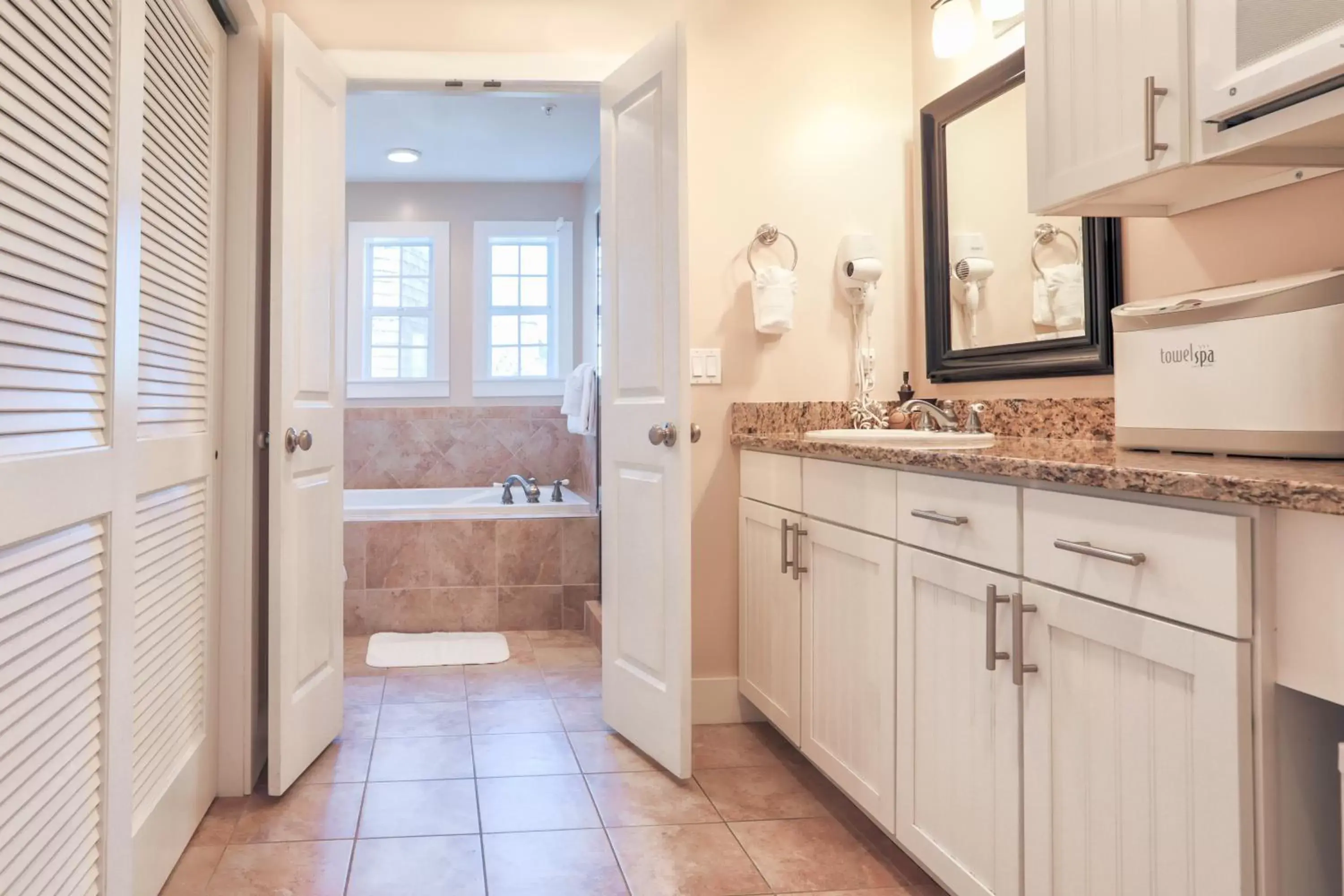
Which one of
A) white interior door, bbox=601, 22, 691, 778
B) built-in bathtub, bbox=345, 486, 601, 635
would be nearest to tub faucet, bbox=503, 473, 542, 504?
built-in bathtub, bbox=345, 486, 601, 635

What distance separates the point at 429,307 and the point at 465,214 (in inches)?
24.0

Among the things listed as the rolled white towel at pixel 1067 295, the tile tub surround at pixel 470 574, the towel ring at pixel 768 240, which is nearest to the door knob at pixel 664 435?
the towel ring at pixel 768 240

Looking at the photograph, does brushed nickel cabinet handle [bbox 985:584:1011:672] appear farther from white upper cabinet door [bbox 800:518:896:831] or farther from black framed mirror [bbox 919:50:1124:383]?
black framed mirror [bbox 919:50:1124:383]

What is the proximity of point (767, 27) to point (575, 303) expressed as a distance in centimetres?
315

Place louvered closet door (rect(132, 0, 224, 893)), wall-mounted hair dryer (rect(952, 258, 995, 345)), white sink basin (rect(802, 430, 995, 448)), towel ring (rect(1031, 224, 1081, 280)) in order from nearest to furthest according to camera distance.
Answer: louvered closet door (rect(132, 0, 224, 893))
white sink basin (rect(802, 430, 995, 448))
towel ring (rect(1031, 224, 1081, 280))
wall-mounted hair dryer (rect(952, 258, 995, 345))

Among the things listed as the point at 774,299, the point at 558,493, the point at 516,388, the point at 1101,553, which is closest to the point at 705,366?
the point at 774,299

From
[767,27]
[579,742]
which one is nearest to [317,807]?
[579,742]

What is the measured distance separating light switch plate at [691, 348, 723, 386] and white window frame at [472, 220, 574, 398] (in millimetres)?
3052

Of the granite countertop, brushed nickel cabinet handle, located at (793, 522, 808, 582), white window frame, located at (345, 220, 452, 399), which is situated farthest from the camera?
white window frame, located at (345, 220, 452, 399)

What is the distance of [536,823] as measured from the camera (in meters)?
2.18

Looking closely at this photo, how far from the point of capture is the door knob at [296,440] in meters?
2.36

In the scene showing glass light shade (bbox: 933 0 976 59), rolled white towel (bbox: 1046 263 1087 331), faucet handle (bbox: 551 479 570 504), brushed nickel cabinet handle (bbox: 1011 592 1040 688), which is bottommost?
brushed nickel cabinet handle (bbox: 1011 592 1040 688)

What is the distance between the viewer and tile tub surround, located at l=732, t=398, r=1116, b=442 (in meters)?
2.12

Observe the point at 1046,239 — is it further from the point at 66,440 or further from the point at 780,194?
the point at 66,440
